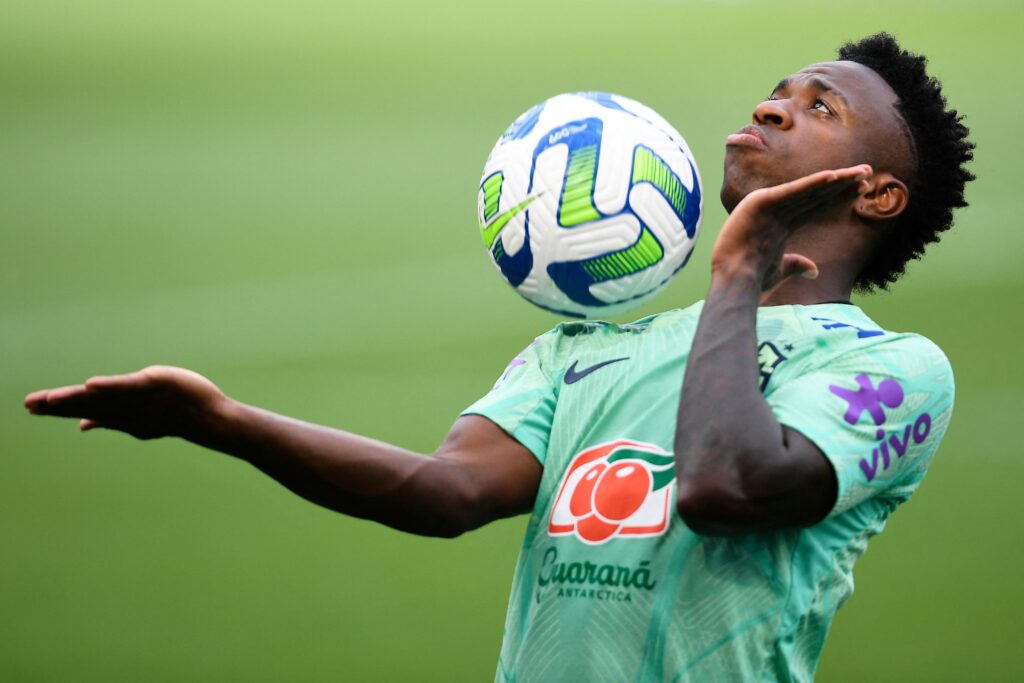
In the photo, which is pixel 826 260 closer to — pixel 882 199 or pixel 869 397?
pixel 882 199

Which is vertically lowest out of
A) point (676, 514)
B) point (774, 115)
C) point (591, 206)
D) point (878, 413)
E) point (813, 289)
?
point (676, 514)

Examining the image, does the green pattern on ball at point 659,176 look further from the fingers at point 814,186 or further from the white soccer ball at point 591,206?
the fingers at point 814,186

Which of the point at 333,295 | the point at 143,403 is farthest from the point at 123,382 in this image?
the point at 333,295

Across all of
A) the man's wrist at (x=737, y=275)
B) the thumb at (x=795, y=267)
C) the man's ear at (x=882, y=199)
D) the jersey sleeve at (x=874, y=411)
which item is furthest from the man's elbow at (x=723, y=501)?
the man's ear at (x=882, y=199)

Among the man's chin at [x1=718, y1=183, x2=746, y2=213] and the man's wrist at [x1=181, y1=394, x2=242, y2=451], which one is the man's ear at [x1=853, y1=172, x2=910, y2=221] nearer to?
the man's chin at [x1=718, y1=183, x2=746, y2=213]

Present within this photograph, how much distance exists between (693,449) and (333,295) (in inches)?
105

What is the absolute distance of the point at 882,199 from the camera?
67.9 inches

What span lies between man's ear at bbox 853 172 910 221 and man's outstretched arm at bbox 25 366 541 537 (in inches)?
22.5

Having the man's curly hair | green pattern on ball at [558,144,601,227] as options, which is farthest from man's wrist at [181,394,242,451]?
the man's curly hair

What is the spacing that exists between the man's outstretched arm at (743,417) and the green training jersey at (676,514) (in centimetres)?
2

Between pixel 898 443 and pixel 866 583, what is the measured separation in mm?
2317

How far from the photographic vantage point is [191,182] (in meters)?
4.02

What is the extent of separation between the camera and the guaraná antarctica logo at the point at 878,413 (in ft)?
4.70

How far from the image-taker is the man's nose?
5.51 ft
